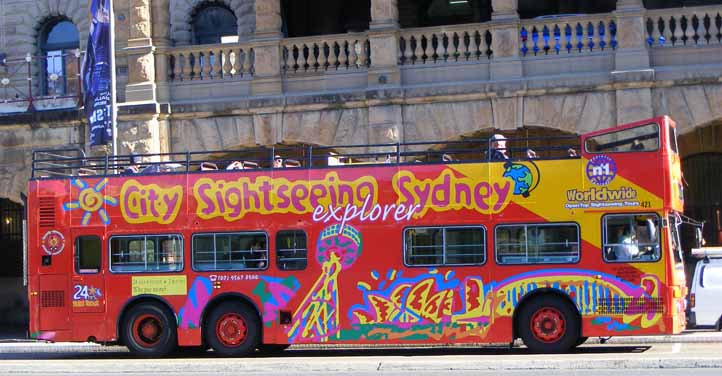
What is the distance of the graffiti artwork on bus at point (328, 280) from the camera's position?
19.5 metres

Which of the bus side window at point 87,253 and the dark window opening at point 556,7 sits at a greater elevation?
the dark window opening at point 556,7

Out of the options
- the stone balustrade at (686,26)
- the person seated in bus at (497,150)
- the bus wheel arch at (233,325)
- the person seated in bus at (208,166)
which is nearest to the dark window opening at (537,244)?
the person seated in bus at (497,150)

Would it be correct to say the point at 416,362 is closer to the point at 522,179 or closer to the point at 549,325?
the point at 549,325

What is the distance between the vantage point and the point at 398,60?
25219 millimetres

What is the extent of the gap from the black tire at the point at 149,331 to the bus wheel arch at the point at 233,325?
0.60 metres

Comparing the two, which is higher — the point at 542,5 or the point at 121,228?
the point at 542,5

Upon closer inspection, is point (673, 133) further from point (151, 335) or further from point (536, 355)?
point (151, 335)

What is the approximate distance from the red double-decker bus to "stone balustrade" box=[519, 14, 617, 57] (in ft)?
15.6

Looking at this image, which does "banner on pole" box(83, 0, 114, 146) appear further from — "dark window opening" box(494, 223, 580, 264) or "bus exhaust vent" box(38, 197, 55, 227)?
"dark window opening" box(494, 223, 580, 264)

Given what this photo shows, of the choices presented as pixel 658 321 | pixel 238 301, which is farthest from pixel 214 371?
pixel 658 321

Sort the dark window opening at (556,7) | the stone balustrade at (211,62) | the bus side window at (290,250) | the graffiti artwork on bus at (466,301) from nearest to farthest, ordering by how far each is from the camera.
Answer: the graffiti artwork on bus at (466,301), the bus side window at (290,250), the stone balustrade at (211,62), the dark window opening at (556,7)

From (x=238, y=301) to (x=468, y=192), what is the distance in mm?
4225

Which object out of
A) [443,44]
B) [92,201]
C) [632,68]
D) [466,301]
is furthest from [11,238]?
[466,301]

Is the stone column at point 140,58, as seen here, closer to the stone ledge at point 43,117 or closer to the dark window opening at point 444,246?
the stone ledge at point 43,117
